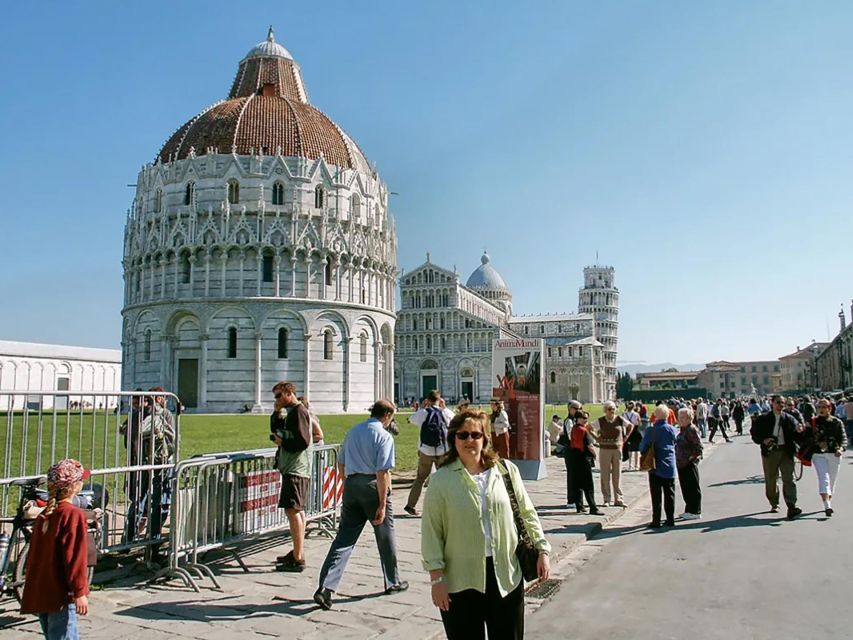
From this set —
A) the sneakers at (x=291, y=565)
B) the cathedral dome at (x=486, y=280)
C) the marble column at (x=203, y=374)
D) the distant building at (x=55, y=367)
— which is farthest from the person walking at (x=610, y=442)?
the cathedral dome at (x=486, y=280)

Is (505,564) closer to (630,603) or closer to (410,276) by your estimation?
(630,603)

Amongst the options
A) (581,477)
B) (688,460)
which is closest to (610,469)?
(581,477)

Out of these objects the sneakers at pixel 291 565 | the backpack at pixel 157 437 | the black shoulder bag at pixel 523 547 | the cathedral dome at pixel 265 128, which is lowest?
the sneakers at pixel 291 565

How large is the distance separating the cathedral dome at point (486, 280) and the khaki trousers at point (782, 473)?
366 ft

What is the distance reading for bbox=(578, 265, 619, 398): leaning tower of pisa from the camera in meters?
130

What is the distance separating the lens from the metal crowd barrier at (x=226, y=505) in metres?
7.15

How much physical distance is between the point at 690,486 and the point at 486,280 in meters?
113

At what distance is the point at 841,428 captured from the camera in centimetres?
1105

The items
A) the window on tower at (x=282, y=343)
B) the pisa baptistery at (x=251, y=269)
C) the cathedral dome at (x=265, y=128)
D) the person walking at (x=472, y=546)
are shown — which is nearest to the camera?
the person walking at (x=472, y=546)

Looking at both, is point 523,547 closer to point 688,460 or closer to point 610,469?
point 688,460

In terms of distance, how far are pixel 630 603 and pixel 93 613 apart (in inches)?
184

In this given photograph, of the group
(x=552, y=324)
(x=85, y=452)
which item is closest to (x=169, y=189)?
(x=85, y=452)

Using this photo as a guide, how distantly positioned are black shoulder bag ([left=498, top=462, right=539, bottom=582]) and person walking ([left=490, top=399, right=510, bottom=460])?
9.87 m

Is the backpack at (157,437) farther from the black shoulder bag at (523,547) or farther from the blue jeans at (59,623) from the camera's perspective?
the black shoulder bag at (523,547)
